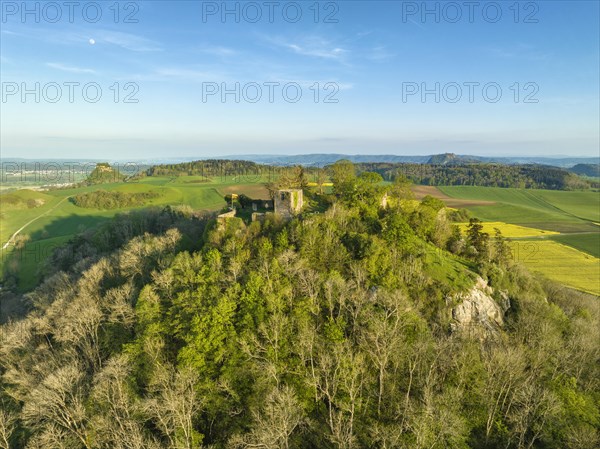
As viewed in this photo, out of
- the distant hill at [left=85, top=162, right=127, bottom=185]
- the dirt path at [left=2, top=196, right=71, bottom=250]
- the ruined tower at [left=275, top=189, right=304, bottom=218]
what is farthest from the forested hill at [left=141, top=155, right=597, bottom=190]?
the ruined tower at [left=275, top=189, right=304, bottom=218]

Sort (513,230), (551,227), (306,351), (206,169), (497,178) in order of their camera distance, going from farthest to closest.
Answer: (206,169), (497,178), (551,227), (513,230), (306,351)

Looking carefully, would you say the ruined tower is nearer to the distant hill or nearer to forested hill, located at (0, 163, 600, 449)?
forested hill, located at (0, 163, 600, 449)

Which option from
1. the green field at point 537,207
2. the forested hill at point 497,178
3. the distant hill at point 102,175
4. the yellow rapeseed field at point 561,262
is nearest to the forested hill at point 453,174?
the forested hill at point 497,178

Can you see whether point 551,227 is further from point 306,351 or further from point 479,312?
point 306,351

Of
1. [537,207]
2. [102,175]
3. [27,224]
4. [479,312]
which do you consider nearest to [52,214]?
[27,224]

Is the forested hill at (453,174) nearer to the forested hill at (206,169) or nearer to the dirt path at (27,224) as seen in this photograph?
the forested hill at (206,169)

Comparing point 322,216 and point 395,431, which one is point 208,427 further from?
point 322,216
